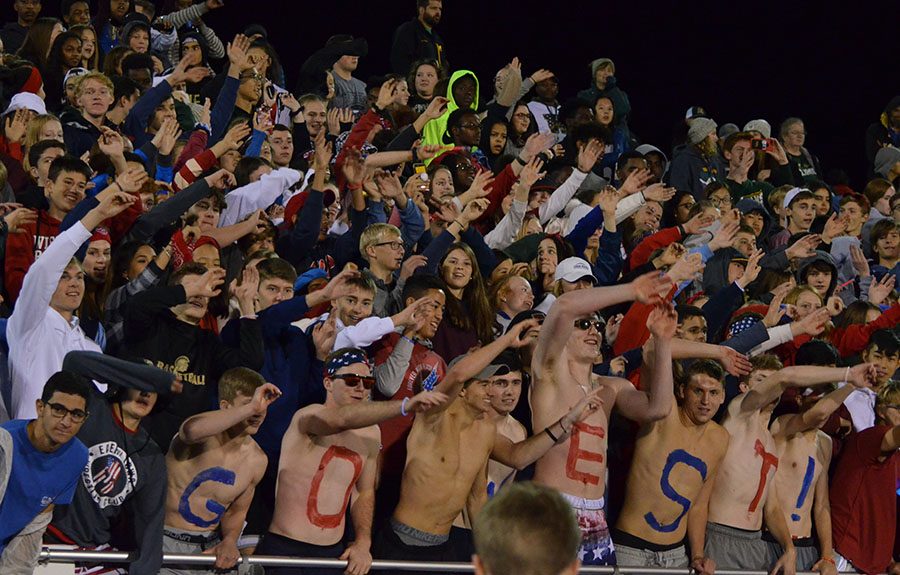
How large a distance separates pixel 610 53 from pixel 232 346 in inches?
534

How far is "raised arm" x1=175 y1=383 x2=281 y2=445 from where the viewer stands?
6289 millimetres

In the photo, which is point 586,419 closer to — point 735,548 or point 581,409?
point 581,409

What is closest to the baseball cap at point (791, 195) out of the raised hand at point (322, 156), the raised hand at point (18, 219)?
the raised hand at point (322, 156)

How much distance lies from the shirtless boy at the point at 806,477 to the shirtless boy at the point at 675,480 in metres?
0.57

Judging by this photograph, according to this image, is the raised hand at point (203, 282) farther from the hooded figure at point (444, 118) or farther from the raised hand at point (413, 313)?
the hooded figure at point (444, 118)

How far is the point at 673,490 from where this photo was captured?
7.46 m

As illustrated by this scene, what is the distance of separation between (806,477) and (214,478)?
3.45 metres

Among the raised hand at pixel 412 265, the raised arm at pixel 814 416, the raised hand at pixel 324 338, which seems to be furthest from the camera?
the raised hand at pixel 412 265

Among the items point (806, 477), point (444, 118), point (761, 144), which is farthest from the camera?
point (761, 144)

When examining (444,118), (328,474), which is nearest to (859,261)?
(444,118)

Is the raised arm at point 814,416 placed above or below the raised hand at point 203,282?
below

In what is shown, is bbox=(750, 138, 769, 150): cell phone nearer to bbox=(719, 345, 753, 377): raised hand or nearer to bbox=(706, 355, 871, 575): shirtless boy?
bbox=(706, 355, 871, 575): shirtless boy

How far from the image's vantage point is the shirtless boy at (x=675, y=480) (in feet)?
24.5

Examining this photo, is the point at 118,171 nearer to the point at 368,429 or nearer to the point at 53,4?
the point at 368,429
